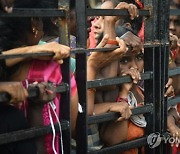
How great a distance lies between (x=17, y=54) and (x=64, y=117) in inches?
19.3

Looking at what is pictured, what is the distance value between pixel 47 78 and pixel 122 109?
610 mm

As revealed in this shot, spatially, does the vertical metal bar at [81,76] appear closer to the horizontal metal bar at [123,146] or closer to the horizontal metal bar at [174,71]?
the horizontal metal bar at [123,146]

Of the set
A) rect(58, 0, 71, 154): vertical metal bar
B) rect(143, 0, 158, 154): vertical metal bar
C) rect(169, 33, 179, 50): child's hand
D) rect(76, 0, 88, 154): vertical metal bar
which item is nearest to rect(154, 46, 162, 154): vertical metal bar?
rect(143, 0, 158, 154): vertical metal bar

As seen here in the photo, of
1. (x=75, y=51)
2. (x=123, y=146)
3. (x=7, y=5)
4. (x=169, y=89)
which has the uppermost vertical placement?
(x=7, y=5)

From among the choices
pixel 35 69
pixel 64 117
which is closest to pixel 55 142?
pixel 64 117

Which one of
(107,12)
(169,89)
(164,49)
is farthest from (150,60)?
(107,12)

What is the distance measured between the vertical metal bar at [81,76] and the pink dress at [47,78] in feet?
0.28

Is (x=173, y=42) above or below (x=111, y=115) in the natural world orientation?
above

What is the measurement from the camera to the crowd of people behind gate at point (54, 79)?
6.59 ft

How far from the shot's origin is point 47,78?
2.11 meters

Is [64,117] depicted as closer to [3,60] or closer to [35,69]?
[35,69]

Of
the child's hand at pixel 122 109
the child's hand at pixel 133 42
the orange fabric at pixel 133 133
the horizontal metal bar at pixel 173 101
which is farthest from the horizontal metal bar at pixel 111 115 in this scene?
the child's hand at pixel 133 42

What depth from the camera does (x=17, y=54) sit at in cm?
193

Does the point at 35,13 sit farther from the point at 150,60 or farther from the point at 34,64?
the point at 150,60
